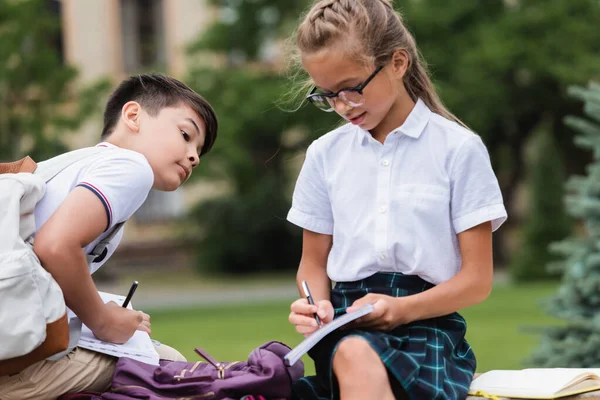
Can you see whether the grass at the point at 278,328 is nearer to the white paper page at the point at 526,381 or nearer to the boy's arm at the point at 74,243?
the white paper page at the point at 526,381

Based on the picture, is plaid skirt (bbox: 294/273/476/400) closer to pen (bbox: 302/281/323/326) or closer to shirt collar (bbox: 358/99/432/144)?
pen (bbox: 302/281/323/326)

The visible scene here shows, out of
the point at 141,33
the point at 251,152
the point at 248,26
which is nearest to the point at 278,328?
the point at 251,152

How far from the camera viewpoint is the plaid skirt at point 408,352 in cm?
245

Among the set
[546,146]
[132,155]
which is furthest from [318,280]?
[546,146]

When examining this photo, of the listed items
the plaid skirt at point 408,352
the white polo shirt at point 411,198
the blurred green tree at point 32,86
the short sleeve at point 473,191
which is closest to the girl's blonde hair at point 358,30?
the white polo shirt at point 411,198

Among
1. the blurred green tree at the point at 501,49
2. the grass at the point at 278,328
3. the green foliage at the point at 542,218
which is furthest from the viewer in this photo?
the blurred green tree at the point at 501,49

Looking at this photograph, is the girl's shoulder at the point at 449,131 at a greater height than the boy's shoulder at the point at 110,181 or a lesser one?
greater

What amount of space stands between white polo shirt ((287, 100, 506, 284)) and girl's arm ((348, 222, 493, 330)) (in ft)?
0.15

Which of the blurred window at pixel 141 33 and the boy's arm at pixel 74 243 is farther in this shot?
the blurred window at pixel 141 33

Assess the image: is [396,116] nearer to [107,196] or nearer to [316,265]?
[316,265]

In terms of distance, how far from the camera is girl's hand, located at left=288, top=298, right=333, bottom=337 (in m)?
2.49

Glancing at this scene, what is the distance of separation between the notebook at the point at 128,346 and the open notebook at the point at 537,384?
932 mm

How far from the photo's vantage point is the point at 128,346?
2672mm

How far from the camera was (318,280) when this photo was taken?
282 cm
